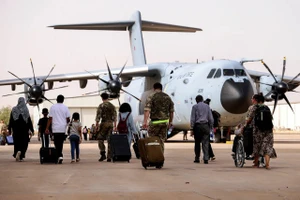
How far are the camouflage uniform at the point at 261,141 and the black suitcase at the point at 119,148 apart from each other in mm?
3757

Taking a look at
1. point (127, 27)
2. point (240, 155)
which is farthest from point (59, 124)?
point (127, 27)

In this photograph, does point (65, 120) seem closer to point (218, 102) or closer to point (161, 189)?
point (161, 189)

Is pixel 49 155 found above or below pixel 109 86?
below

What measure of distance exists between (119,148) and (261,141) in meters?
4.19

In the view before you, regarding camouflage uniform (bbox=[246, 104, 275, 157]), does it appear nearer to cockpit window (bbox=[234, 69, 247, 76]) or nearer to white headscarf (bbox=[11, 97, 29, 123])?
white headscarf (bbox=[11, 97, 29, 123])

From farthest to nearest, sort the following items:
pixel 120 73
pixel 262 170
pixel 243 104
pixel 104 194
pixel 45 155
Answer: pixel 120 73 → pixel 243 104 → pixel 45 155 → pixel 262 170 → pixel 104 194

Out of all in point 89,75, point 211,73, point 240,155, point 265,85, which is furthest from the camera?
point 89,75

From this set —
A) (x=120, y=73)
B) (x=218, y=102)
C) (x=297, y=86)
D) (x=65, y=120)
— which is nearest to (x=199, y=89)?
(x=218, y=102)

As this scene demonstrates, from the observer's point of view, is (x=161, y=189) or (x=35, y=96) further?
(x=35, y=96)

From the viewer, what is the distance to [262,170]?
15461 mm

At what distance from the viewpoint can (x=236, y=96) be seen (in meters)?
31.1

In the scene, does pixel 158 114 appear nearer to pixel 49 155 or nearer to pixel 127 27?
pixel 49 155

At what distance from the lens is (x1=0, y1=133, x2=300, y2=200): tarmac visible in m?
10.1

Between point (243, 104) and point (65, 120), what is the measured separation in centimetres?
1371
